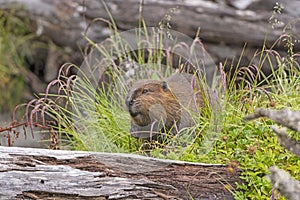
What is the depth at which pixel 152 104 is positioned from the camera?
9.41 feet

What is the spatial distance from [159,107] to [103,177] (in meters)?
0.53

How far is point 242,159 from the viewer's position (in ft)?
8.66

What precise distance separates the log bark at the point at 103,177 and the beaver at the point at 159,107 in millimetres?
264

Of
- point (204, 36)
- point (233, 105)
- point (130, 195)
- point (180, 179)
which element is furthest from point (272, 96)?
point (204, 36)

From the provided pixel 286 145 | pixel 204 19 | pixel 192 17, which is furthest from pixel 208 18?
pixel 286 145

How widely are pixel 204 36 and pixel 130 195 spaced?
2721 millimetres

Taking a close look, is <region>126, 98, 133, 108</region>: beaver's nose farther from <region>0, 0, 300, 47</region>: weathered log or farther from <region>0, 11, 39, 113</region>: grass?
<region>0, 11, 39, 113</region>: grass

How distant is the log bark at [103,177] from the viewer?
2.45 meters

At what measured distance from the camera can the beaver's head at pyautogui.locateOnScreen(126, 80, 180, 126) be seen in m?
2.86

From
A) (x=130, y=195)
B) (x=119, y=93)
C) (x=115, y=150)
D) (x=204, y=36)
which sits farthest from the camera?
(x=204, y=36)

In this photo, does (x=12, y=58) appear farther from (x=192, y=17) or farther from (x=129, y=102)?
(x=129, y=102)

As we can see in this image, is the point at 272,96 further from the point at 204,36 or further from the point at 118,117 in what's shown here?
the point at 204,36

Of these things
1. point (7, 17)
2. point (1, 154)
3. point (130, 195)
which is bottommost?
point (130, 195)

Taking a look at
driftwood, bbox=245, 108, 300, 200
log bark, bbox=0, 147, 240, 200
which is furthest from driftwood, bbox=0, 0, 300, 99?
driftwood, bbox=245, 108, 300, 200
